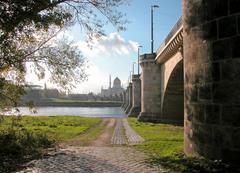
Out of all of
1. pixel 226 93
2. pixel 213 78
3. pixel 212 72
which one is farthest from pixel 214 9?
pixel 226 93

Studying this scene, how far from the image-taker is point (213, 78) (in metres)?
8.55

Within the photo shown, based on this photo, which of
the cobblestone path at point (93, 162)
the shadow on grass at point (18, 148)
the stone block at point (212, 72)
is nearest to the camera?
the stone block at point (212, 72)

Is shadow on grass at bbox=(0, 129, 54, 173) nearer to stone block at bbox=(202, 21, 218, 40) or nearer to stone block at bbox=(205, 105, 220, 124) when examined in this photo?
stone block at bbox=(205, 105, 220, 124)

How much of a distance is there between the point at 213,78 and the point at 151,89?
29402 mm

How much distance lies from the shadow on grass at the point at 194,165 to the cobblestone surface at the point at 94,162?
1.13 ft

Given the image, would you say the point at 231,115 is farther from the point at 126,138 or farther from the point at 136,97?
the point at 136,97

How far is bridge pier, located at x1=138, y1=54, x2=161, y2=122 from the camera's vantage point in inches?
1465

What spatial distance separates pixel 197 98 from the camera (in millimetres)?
9273

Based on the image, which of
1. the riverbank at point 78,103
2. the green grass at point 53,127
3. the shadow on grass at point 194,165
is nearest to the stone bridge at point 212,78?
the shadow on grass at point 194,165

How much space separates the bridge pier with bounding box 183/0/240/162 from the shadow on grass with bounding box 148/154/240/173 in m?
0.18

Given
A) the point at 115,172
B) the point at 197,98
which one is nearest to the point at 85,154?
the point at 115,172

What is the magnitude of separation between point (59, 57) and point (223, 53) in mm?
10658

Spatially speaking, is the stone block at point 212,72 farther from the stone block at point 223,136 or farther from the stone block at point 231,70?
the stone block at point 223,136

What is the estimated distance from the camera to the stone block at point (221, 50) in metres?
8.05
